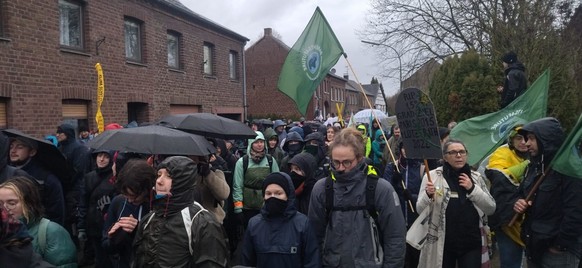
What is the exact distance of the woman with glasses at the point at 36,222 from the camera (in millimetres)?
3297

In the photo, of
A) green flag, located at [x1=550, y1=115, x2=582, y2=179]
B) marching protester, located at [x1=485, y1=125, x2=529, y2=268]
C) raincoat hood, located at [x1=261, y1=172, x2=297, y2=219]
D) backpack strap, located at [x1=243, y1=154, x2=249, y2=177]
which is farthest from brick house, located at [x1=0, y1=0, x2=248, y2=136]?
green flag, located at [x1=550, y1=115, x2=582, y2=179]

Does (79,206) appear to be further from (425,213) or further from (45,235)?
(425,213)

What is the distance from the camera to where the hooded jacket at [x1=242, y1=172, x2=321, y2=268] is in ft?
11.1

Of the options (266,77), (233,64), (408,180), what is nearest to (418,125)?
(408,180)

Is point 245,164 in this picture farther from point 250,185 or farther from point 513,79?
point 513,79

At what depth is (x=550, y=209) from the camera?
12.2ft

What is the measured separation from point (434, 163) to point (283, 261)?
2926 millimetres

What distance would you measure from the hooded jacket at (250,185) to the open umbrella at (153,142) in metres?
1.06

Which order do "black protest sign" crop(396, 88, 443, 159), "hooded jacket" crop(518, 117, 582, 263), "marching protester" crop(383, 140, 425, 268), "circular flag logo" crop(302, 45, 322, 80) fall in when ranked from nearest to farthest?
"hooded jacket" crop(518, 117, 582, 263) → "black protest sign" crop(396, 88, 443, 159) → "marching protester" crop(383, 140, 425, 268) → "circular flag logo" crop(302, 45, 322, 80)

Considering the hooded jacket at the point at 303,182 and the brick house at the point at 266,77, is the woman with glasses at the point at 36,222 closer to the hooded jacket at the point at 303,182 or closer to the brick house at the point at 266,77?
the hooded jacket at the point at 303,182

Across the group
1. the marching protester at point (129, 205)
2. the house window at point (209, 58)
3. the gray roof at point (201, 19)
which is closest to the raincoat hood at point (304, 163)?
the marching protester at point (129, 205)

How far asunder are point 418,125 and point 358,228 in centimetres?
124

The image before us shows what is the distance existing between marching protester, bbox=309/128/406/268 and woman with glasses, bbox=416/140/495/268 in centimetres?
87

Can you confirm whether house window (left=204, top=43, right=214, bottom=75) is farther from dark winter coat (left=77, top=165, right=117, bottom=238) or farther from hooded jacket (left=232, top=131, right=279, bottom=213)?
dark winter coat (left=77, top=165, right=117, bottom=238)
